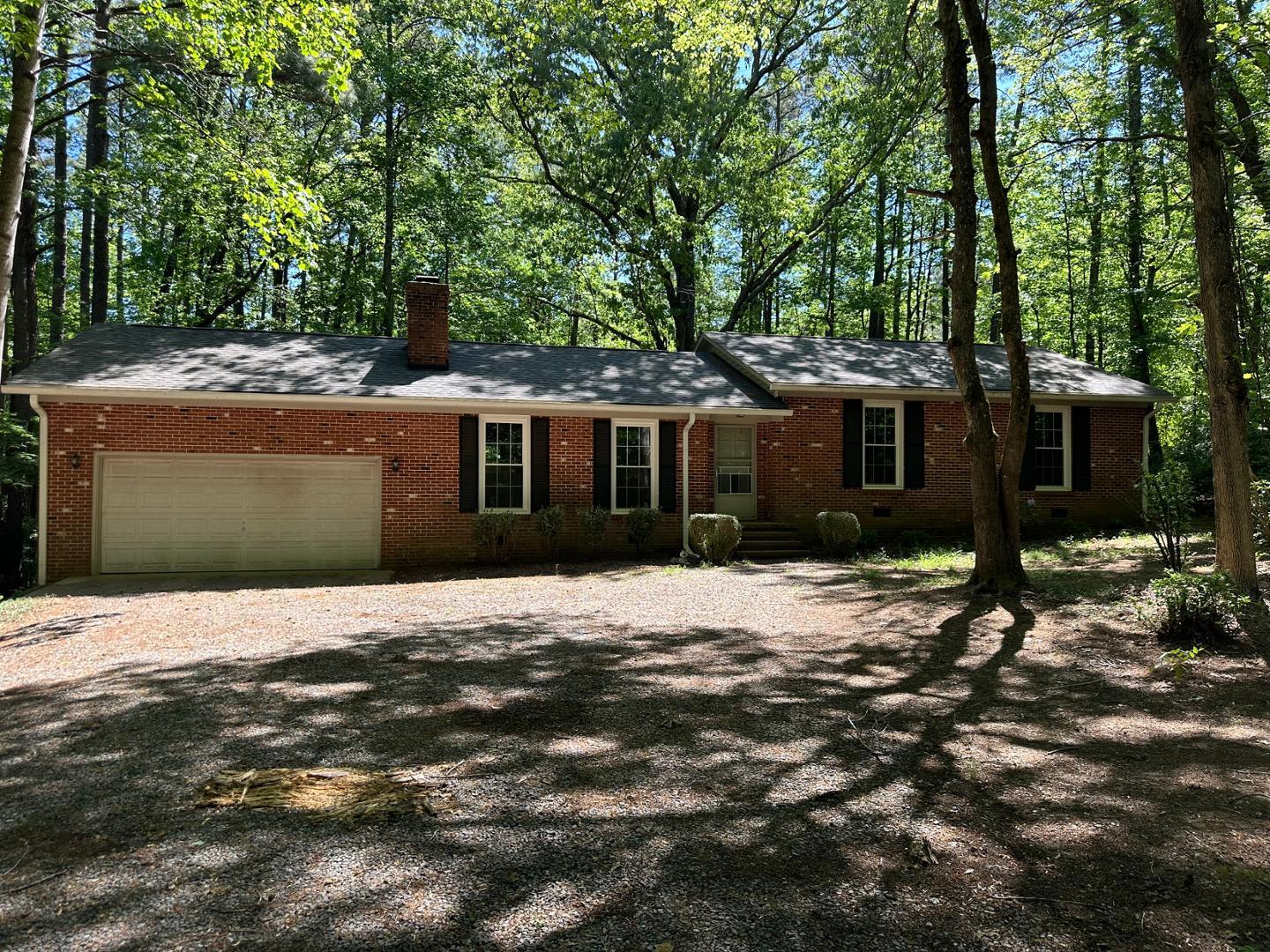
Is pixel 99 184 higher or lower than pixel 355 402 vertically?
higher

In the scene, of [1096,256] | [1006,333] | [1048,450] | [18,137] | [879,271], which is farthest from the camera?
[879,271]

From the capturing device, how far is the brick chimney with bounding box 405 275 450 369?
14258mm

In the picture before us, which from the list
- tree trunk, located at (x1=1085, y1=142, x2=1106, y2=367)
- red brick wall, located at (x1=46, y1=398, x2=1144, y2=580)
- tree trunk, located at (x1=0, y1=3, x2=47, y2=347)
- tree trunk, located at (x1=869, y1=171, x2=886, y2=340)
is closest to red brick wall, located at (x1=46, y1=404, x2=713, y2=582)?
red brick wall, located at (x1=46, y1=398, x2=1144, y2=580)

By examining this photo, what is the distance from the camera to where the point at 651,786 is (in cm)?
361

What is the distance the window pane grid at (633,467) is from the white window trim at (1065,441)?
27.5 ft

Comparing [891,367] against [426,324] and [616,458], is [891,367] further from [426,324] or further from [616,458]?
[426,324]

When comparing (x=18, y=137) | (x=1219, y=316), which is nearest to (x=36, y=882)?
(x=18, y=137)

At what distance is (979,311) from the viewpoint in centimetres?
3312

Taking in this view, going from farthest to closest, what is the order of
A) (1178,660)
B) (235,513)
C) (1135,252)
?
(1135,252)
(235,513)
(1178,660)

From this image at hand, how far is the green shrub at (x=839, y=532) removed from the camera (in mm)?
13367

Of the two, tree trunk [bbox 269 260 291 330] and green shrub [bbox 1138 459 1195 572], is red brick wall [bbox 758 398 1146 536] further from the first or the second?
Answer: tree trunk [bbox 269 260 291 330]

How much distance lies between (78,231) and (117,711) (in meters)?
27.4

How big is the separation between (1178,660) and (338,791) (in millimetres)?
5982

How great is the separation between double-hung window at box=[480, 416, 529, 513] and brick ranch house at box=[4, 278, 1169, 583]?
0.11ft
